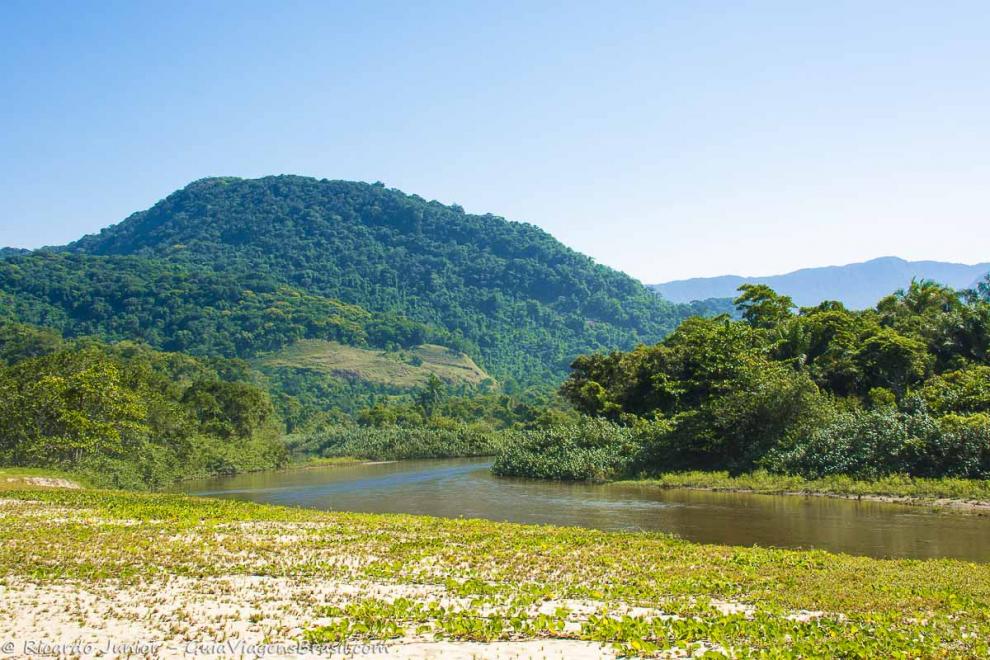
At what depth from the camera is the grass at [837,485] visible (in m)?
32.4

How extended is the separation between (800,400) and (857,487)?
28.5ft

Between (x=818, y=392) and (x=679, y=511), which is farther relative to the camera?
(x=818, y=392)

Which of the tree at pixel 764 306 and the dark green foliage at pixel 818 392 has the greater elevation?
the tree at pixel 764 306

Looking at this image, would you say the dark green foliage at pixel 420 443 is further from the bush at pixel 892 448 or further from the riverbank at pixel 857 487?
the bush at pixel 892 448

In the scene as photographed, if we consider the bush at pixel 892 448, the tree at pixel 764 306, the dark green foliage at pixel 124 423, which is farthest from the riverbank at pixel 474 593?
the tree at pixel 764 306

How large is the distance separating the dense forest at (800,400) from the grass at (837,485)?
87cm

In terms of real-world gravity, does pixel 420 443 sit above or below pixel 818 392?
below

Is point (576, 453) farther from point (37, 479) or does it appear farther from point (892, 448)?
point (37, 479)

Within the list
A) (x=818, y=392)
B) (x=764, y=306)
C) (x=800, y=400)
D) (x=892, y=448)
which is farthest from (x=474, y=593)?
(x=764, y=306)

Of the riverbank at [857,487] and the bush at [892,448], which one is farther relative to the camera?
the bush at [892,448]

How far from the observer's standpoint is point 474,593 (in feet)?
47.8

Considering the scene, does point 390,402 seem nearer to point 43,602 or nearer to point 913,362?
point 913,362

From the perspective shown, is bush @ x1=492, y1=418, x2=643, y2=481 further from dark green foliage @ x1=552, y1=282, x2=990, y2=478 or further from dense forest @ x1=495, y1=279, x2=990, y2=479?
dark green foliage @ x1=552, y1=282, x2=990, y2=478

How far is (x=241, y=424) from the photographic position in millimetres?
82312
